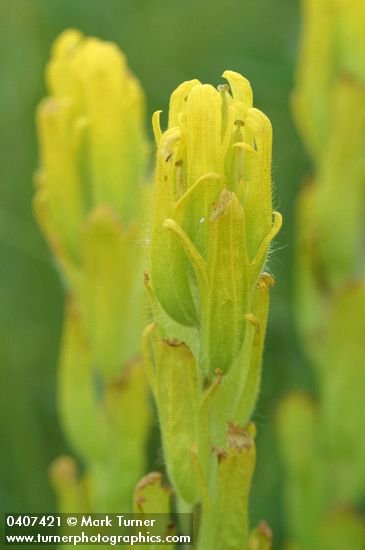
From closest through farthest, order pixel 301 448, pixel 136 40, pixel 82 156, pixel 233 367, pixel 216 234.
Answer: pixel 216 234, pixel 233 367, pixel 82 156, pixel 301 448, pixel 136 40

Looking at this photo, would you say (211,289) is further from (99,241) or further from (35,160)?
(35,160)

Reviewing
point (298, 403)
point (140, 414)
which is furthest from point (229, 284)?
point (298, 403)

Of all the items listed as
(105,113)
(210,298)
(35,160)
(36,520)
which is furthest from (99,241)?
(35,160)

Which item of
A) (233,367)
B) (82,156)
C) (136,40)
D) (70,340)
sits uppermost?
(136,40)

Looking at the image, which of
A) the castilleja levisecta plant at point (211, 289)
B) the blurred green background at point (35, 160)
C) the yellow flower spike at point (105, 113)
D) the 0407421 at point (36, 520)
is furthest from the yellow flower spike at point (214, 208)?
the blurred green background at point (35, 160)

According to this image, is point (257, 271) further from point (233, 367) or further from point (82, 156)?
point (82, 156)

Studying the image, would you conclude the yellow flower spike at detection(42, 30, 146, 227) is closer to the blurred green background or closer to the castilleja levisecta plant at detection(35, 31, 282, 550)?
the castilleja levisecta plant at detection(35, 31, 282, 550)
